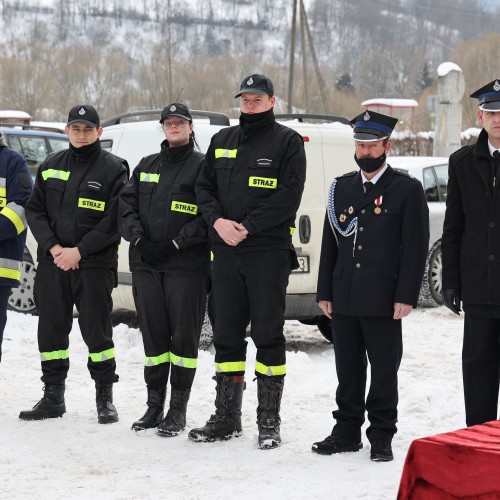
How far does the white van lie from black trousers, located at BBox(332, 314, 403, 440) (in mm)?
2520

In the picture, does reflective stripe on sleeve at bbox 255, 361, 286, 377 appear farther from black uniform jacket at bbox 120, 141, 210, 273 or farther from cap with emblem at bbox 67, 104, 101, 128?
cap with emblem at bbox 67, 104, 101, 128

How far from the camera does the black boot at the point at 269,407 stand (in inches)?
227

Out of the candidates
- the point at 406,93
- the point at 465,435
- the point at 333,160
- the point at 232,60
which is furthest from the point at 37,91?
the point at 465,435

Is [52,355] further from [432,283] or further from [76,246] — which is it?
[432,283]

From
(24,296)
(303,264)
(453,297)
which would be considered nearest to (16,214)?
(303,264)

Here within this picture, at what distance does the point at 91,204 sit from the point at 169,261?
72 cm

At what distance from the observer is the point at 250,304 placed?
230 inches

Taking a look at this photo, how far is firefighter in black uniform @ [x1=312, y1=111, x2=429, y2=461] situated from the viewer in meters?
5.39

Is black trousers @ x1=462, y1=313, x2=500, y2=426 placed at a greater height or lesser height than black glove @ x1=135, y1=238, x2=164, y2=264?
lesser

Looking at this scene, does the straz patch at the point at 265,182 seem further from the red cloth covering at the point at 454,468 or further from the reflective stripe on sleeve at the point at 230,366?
the red cloth covering at the point at 454,468

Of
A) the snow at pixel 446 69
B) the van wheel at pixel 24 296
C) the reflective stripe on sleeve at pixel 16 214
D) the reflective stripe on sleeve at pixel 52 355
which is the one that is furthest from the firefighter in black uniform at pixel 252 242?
the snow at pixel 446 69

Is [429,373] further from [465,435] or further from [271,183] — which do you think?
[465,435]

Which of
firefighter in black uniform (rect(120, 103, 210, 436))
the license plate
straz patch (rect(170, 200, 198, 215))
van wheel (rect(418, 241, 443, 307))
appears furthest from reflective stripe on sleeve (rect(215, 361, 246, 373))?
van wheel (rect(418, 241, 443, 307))

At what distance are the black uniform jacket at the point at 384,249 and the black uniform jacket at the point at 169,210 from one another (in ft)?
3.31
